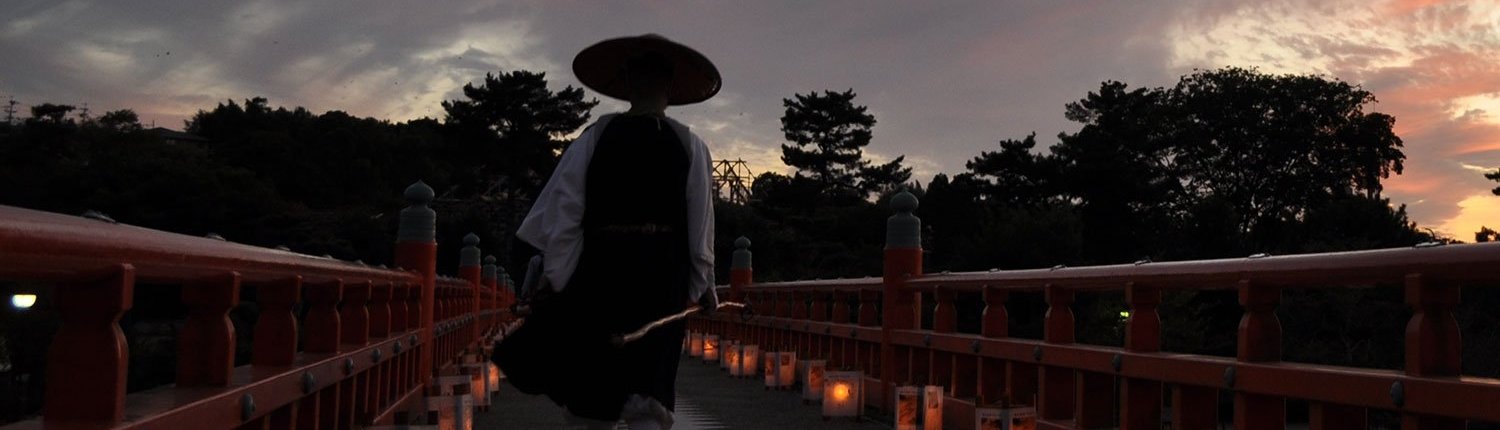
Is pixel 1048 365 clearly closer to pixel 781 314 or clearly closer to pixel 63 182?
pixel 781 314

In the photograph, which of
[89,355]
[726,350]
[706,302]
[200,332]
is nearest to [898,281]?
[706,302]

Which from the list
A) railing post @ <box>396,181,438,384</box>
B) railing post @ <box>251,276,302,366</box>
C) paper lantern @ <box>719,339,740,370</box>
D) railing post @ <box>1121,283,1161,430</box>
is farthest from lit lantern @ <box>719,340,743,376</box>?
railing post @ <box>251,276,302,366</box>

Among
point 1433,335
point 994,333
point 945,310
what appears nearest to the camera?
point 1433,335

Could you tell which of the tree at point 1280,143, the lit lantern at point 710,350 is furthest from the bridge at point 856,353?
the tree at point 1280,143

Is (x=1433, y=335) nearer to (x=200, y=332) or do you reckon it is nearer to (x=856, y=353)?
(x=200, y=332)

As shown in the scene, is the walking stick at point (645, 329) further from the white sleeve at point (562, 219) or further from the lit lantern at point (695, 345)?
the lit lantern at point (695, 345)

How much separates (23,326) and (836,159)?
4848 centimetres

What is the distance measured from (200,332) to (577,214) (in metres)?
1.66

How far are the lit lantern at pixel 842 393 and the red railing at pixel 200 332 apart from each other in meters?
3.77

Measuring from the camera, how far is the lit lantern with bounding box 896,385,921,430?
30.1ft

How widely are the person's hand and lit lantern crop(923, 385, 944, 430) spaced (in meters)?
3.17

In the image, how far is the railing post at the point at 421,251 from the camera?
1141cm

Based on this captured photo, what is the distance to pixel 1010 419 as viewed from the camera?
7.29m

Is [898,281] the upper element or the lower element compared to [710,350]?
upper
